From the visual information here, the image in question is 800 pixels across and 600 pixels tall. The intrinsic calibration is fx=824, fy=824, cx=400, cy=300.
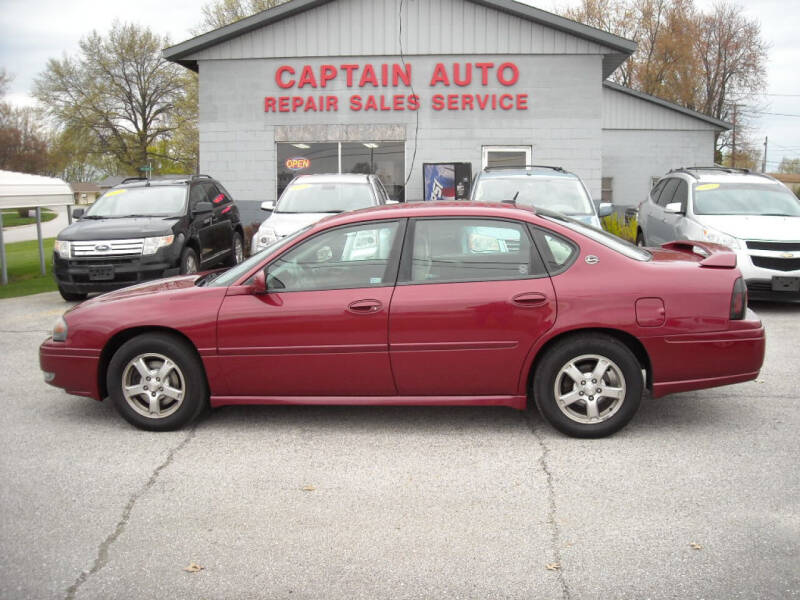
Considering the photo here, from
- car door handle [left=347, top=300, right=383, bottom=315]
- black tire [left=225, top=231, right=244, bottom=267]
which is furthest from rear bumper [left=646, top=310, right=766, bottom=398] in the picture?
black tire [left=225, top=231, right=244, bottom=267]

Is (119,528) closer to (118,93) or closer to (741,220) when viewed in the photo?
(741,220)

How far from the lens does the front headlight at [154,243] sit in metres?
10.9

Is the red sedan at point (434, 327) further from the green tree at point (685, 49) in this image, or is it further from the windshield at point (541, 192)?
the green tree at point (685, 49)

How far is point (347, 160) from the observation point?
18125 millimetres

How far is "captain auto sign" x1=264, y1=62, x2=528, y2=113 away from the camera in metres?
17.6

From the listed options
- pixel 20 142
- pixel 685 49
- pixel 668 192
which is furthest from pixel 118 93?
pixel 668 192

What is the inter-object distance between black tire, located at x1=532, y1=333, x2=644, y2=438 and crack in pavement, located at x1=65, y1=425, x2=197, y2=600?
231 centimetres

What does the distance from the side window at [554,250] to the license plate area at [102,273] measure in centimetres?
712

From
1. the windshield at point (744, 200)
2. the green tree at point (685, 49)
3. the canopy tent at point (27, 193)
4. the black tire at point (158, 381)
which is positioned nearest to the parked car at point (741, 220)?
the windshield at point (744, 200)

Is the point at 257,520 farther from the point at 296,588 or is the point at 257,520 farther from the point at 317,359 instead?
the point at 317,359

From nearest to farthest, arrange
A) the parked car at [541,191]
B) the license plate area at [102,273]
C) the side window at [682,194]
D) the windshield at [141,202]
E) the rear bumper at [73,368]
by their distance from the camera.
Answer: the rear bumper at [73,368]
the license plate area at [102,273]
the parked car at [541,191]
the side window at [682,194]
the windshield at [141,202]

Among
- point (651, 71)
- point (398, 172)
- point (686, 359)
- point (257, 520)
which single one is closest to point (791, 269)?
point (686, 359)

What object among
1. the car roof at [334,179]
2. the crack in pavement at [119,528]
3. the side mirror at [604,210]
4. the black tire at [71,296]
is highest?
the car roof at [334,179]

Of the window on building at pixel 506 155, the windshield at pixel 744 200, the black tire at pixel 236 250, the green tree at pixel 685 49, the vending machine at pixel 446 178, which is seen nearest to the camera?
the windshield at pixel 744 200
